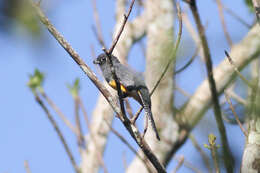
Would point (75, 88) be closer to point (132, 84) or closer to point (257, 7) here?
point (132, 84)

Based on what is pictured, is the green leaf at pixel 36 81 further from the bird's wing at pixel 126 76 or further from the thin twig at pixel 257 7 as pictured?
the thin twig at pixel 257 7

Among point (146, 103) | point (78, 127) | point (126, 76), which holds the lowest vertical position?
point (146, 103)

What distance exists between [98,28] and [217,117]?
225 cm

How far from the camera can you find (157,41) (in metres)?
5.07

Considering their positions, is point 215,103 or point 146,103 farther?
point 146,103

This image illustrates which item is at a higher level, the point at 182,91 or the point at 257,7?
the point at 182,91

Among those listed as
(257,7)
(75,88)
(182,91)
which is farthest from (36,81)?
(257,7)

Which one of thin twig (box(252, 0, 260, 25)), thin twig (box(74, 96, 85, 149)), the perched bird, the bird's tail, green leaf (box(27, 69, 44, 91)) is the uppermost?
green leaf (box(27, 69, 44, 91))

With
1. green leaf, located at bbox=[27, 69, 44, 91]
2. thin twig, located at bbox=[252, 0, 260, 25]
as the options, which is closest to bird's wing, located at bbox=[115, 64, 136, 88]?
green leaf, located at bbox=[27, 69, 44, 91]

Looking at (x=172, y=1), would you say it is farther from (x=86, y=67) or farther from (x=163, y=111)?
(x=86, y=67)

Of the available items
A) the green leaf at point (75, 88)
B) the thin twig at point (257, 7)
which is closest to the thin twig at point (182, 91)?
the green leaf at point (75, 88)

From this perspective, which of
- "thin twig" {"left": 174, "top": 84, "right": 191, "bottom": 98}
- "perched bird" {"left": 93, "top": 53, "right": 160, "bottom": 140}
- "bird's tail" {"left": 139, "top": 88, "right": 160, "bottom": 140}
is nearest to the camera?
"bird's tail" {"left": 139, "top": 88, "right": 160, "bottom": 140}

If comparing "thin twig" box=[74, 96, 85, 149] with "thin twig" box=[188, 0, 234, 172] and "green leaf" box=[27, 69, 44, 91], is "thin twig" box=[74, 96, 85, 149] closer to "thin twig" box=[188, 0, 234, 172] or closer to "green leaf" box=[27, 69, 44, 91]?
"green leaf" box=[27, 69, 44, 91]

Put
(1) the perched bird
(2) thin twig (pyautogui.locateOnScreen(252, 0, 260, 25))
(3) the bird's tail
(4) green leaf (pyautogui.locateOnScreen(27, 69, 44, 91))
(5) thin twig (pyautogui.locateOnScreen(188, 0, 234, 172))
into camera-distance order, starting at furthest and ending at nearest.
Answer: (4) green leaf (pyautogui.locateOnScreen(27, 69, 44, 91)) < (1) the perched bird < (3) the bird's tail < (5) thin twig (pyautogui.locateOnScreen(188, 0, 234, 172)) < (2) thin twig (pyautogui.locateOnScreen(252, 0, 260, 25))
